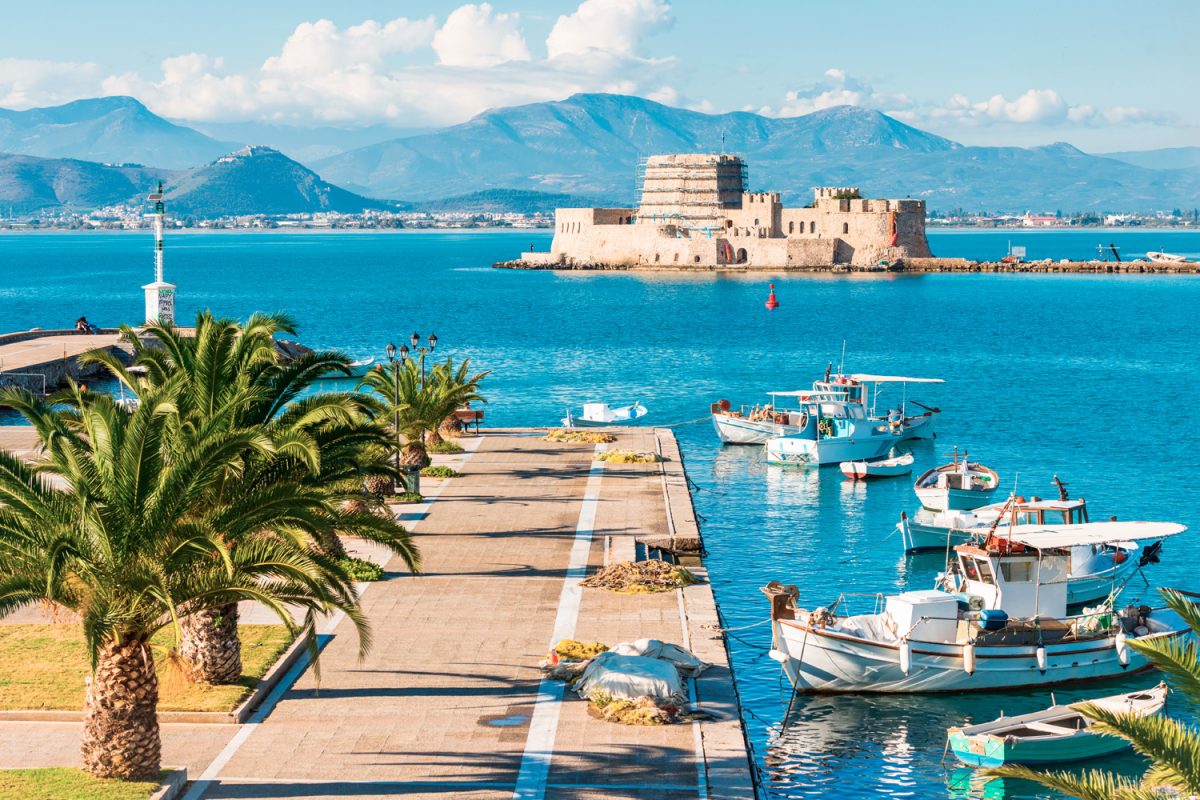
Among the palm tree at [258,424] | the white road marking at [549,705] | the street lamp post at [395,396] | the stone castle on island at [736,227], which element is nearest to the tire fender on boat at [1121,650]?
the white road marking at [549,705]

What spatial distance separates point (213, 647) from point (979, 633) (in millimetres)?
12803

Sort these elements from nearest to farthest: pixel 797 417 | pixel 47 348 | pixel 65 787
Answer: pixel 65 787
pixel 797 417
pixel 47 348

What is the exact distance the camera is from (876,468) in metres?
47.5

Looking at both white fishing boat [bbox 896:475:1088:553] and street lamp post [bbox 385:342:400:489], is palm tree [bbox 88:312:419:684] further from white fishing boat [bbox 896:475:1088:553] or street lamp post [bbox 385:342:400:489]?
street lamp post [bbox 385:342:400:489]

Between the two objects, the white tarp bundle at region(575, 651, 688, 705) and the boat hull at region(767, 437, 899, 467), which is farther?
the boat hull at region(767, 437, 899, 467)

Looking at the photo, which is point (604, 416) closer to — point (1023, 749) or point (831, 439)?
point (831, 439)

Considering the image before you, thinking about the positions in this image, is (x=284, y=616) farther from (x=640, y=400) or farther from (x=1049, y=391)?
(x=1049, y=391)

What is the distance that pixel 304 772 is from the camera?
1756cm

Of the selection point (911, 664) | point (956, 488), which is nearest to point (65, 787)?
point (911, 664)

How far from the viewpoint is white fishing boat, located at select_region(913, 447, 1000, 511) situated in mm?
39031

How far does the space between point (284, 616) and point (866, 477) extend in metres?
33.3

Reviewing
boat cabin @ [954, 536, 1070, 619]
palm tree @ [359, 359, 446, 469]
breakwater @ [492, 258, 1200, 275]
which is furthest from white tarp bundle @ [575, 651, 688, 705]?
breakwater @ [492, 258, 1200, 275]

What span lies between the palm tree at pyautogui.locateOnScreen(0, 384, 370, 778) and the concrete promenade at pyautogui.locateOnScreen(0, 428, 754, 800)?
4.38ft

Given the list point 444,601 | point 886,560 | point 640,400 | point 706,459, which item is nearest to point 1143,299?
point 640,400
